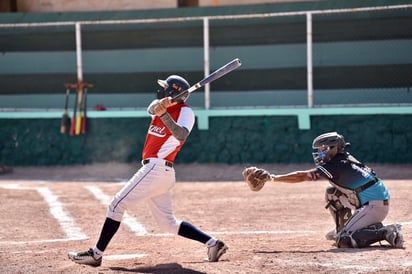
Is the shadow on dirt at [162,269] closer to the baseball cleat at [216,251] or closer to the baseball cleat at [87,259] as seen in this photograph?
the baseball cleat at [87,259]

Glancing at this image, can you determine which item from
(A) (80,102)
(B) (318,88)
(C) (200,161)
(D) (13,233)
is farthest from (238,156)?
(D) (13,233)

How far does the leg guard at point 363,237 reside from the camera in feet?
26.5

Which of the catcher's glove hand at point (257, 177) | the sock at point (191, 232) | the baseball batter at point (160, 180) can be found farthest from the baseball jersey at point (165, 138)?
the catcher's glove hand at point (257, 177)

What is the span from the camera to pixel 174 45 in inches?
706

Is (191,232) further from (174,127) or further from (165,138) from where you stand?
(174,127)

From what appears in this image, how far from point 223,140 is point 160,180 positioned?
31.7 feet

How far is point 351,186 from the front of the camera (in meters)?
8.30

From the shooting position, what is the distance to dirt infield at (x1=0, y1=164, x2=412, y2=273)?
24.2 feet

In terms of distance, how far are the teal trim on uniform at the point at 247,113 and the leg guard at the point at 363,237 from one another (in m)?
8.35

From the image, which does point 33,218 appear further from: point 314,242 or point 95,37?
point 95,37

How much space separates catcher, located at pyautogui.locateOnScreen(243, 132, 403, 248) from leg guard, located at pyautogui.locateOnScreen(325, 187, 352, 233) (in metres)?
0.15

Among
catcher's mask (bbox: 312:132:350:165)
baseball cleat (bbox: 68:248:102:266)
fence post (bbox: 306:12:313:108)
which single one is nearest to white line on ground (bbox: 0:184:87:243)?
baseball cleat (bbox: 68:248:102:266)

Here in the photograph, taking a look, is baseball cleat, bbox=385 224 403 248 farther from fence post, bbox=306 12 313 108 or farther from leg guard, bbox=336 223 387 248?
fence post, bbox=306 12 313 108

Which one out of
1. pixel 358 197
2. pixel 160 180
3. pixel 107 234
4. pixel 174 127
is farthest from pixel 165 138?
pixel 358 197
